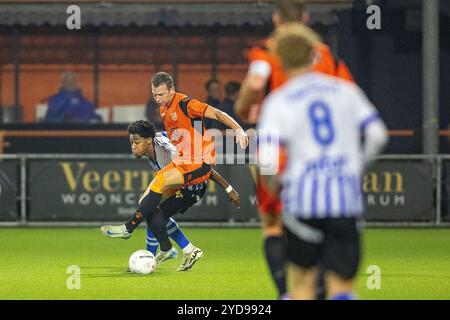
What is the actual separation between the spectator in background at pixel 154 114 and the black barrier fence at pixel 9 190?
3782 millimetres

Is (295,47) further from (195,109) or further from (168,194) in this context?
(168,194)

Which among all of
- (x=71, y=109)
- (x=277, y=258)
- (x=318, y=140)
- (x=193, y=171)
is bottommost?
(x=277, y=258)

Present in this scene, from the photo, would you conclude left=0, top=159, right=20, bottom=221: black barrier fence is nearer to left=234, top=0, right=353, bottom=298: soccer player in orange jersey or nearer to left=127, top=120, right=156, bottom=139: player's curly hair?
left=127, top=120, right=156, bottom=139: player's curly hair

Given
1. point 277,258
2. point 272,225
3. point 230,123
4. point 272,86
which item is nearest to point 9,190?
point 230,123

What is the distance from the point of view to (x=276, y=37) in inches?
271

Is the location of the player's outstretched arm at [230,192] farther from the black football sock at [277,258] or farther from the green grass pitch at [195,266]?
the black football sock at [277,258]

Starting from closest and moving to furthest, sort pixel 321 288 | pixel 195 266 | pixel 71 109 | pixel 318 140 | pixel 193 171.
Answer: pixel 318 140
pixel 321 288
pixel 193 171
pixel 195 266
pixel 71 109

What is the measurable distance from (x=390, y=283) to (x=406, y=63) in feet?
41.1

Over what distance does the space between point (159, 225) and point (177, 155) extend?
30.7 inches

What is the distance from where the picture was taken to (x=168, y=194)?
12531 millimetres

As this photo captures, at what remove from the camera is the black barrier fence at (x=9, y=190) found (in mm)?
18922

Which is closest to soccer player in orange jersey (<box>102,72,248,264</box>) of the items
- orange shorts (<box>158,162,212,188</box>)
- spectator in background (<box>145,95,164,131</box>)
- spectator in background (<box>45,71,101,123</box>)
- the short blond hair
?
orange shorts (<box>158,162,212,188</box>)

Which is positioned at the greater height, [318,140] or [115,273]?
[318,140]
